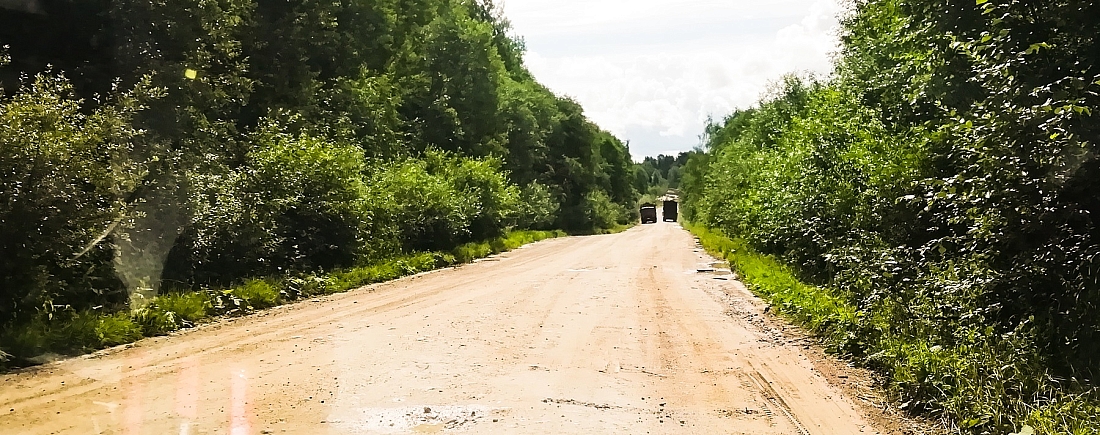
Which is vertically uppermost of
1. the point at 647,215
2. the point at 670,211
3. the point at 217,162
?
the point at 217,162

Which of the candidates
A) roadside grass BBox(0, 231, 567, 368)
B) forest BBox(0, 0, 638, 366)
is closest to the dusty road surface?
roadside grass BBox(0, 231, 567, 368)

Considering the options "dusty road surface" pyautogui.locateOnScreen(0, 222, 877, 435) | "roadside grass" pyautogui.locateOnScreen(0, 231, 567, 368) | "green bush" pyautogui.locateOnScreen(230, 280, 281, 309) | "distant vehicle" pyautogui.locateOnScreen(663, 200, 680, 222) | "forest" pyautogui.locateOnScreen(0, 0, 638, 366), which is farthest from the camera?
"distant vehicle" pyautogui.locateOnScreen(663, 200, 680, 222)

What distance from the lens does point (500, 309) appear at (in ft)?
42.1

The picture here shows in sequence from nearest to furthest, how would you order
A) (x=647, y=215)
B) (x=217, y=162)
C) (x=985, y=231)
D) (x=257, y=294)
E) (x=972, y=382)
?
1. (x=972, y=382)
2. (x=985, y=231)
3. (x=257, y=294)
4. (x=217, y=162)
5. (x=647, y=215)

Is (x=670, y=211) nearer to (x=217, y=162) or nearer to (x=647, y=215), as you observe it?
(x=647, y=215)

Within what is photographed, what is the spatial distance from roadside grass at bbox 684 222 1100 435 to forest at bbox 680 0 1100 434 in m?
0.02

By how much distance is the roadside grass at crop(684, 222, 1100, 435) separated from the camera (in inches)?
215

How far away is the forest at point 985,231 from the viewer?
600 cm

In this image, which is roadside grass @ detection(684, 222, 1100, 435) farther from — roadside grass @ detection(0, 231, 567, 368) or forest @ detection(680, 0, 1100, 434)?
roadside grass @ detection(0, 231, 567, 368)

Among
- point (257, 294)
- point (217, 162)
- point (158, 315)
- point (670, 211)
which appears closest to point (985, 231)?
point (158, 315)

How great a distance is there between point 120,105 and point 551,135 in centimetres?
5025

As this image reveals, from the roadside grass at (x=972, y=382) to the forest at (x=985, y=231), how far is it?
0.6 inches

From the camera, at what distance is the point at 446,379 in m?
7.59

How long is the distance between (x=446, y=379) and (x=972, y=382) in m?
4.87
